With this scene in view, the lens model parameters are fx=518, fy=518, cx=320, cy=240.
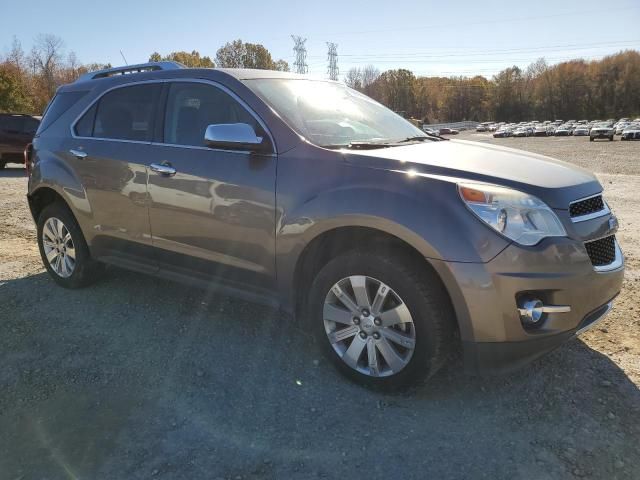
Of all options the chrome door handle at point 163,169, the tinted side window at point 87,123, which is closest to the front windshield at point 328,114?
the chrome door handle at point 163,169

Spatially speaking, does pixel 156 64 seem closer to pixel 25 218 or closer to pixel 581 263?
pixel 581 263

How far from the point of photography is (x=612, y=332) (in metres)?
3.68

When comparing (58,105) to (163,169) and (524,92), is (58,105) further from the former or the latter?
(524,92)

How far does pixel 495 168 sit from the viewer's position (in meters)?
2.86

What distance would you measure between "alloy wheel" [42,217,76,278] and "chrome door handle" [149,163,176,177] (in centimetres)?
146

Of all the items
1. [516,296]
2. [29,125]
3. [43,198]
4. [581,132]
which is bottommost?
[581,132]

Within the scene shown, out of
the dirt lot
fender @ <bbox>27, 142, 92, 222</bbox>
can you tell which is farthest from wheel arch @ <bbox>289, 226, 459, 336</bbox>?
fender @ <bbox>27, 142, 92, 222</bbox>

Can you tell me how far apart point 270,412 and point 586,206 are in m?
2.08

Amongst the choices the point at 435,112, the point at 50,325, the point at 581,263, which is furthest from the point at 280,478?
the point at 435,112

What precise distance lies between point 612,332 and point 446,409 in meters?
1.62

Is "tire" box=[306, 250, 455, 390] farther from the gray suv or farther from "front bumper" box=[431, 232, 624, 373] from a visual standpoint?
"front bumper" box=[431, 232, 624, 373]

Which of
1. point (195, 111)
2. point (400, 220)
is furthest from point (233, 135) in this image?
point (400, 220)

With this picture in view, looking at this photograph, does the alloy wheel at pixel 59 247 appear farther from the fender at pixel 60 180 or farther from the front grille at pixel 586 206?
the front grille at pixel 586 206

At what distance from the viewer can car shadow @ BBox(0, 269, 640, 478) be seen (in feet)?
7.97
